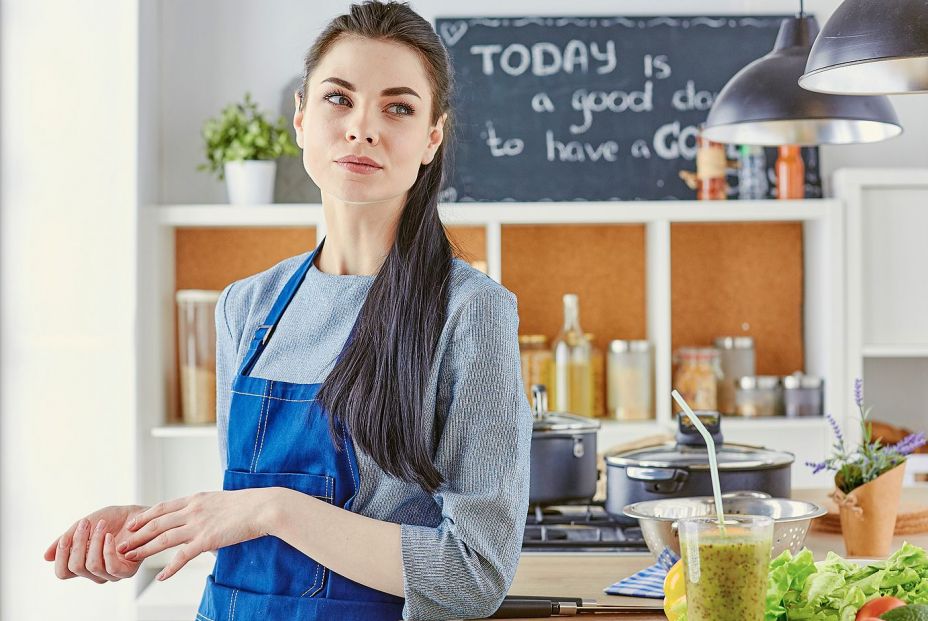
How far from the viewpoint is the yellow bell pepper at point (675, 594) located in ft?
4.02

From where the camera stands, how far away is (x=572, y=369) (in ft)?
11.2

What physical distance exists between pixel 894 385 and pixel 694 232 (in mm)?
851

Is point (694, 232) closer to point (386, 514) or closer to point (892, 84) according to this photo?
point (892, 84)

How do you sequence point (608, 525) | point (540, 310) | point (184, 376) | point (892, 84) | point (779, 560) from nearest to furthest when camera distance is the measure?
point (779, 560) < point (892, 84) < point (608, 525) < point (184, 376) < point (540, 310)

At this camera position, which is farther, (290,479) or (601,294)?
(601,294)

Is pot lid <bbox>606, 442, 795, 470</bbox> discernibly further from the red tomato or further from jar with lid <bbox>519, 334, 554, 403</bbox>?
jar with lid <bbox>519, 334, 554, 403</bbox>

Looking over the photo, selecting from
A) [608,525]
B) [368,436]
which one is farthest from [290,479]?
[608,525]

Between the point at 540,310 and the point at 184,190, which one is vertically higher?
the point at 184,190

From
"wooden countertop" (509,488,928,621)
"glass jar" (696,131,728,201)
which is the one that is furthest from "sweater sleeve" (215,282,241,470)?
"glass jar" (696,131,728,201)

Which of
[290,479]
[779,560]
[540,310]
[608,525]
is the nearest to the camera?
[779,560]

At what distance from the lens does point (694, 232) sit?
3711mm

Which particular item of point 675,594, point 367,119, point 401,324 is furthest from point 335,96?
point 675,594

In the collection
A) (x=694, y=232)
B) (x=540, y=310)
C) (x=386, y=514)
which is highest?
(x=694, y=232)

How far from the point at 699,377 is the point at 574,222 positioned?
635 mm
